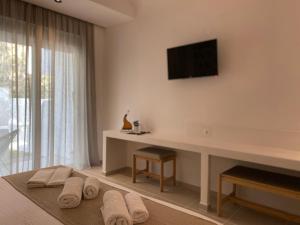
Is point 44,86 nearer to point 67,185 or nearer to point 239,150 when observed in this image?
point 67,185

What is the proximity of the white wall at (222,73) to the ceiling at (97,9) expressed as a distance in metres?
0.19

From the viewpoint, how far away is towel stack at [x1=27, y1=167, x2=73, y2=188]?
1642 mm

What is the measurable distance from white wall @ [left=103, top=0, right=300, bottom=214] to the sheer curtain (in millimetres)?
715

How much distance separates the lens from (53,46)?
331 centimetres

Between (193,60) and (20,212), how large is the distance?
91.2 inches

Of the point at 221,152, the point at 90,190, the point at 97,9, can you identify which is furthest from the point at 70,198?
the point at 97,9

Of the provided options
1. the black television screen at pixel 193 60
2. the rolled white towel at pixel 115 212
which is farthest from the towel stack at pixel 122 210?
the black television screen at pixel 193 60

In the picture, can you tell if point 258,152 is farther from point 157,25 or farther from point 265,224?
point 157,25

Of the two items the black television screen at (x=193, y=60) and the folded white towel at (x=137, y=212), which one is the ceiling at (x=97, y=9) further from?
the folded white towel at (x=137, y=212)

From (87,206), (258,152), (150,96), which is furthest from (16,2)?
(258,152)

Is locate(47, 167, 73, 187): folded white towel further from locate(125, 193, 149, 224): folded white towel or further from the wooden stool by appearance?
the wooden stool

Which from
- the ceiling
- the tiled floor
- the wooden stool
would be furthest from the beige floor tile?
the ceiling

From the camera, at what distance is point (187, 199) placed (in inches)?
105

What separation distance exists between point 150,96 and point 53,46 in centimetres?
158
